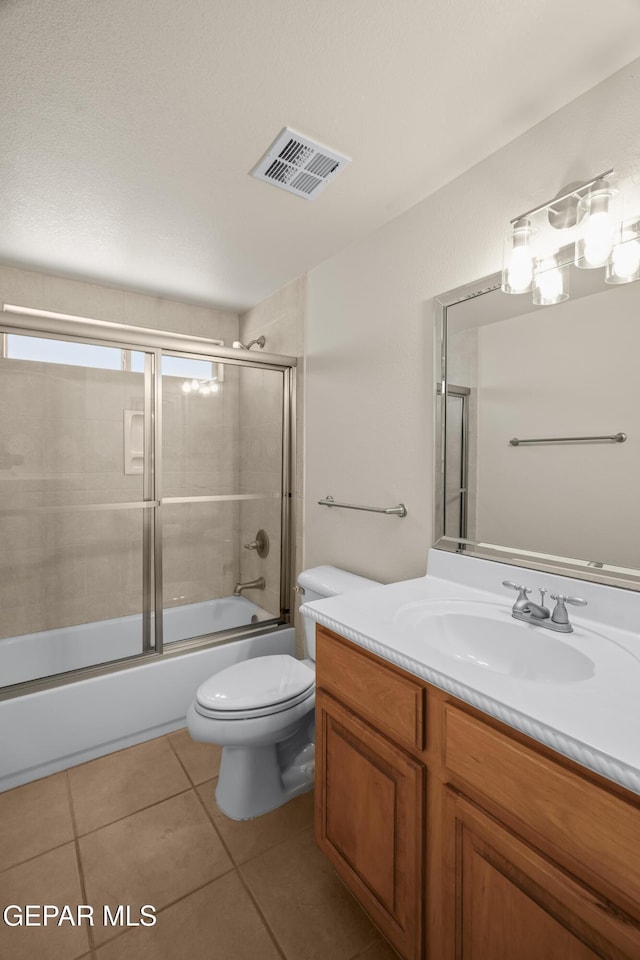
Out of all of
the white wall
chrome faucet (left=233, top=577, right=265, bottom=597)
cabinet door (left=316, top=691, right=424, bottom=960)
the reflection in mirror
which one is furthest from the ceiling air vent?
chrome faucet (left=233, top=577, right=265, bottom=597)

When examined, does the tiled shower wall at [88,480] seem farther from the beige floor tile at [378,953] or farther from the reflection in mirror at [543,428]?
the beige floor tile at [378,953]

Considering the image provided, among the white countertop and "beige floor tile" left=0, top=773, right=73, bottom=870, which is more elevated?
the white countertop

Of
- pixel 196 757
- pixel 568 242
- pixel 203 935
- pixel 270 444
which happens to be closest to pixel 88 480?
pixel 270 444

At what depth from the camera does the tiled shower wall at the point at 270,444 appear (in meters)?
2.41

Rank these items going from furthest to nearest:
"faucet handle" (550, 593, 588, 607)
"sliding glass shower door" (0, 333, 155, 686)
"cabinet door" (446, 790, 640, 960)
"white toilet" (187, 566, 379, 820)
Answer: "sliding glass shower door" (0, 333, 155, 686)
"white toilet" (187, 566, 379, 820)
"faucet handle" (550, 593, 588, 607)
"cabinet door" (446, 790, 640, 960)

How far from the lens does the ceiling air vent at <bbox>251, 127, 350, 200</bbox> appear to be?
4.51 feet

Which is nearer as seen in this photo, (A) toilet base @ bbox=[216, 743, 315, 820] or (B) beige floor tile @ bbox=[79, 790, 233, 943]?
(B) beige floor tile @ bbox=[79, 790, 233, 943]

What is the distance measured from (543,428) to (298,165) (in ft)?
3.84

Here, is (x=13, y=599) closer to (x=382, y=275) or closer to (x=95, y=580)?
(x=95, y=580)

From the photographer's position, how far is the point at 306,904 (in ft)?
4.11

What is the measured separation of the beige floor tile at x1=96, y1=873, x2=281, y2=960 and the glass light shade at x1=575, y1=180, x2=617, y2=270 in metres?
1.95

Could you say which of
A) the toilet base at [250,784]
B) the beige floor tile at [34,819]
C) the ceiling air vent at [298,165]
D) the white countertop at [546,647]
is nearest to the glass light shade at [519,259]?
the ceiling air vent at [298,165]

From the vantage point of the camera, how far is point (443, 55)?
1076mm

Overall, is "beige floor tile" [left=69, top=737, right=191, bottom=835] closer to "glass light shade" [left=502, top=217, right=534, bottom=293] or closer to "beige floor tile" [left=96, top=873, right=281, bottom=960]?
"beige floor tile" [left=96, top=873, right=281, bottom=960]
